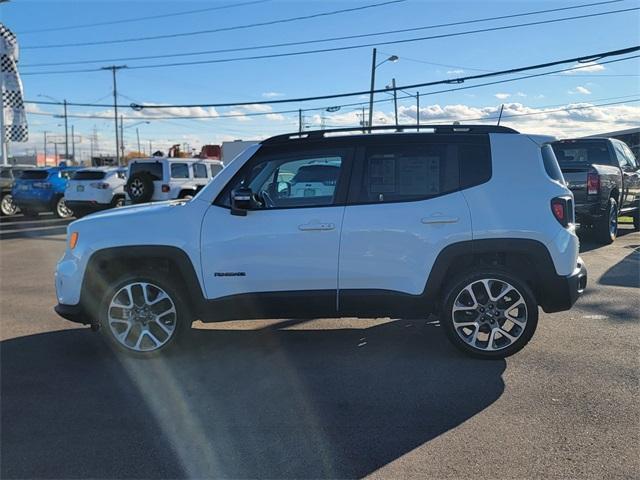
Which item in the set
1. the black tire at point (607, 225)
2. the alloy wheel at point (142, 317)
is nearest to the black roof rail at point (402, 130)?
the alloy wheel at point (142, 317)

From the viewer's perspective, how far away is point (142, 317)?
4938 millimetres

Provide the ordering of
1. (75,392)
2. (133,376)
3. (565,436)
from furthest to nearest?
(133,376)
(75,392)
(565,436)

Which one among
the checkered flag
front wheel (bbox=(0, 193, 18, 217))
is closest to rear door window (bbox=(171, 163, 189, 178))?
front wheel (bbox=(0, 193, 18, 217))

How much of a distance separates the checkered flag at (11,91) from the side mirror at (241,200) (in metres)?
25.4

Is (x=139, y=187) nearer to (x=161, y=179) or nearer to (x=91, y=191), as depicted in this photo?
(x=161, y=179)

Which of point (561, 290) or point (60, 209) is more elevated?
point (60, 209)

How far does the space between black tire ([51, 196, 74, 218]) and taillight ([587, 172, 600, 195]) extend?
15026 mm

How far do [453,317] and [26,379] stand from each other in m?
3.47

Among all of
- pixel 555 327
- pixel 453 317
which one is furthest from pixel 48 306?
pixel 555 327

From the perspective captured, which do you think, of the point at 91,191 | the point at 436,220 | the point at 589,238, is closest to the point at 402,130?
the point at 436,220

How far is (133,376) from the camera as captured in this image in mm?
4539

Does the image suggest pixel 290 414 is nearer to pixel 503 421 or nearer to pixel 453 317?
pixel 503 421

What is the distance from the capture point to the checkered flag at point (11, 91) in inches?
990

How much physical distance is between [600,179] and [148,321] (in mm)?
8816
